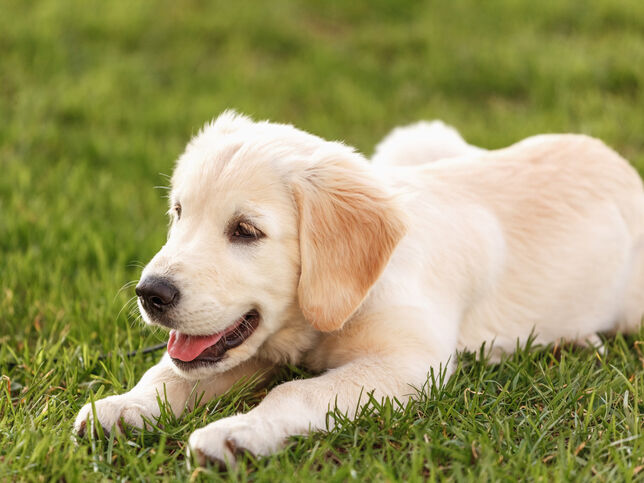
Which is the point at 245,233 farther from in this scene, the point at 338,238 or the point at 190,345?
the point at 190,345

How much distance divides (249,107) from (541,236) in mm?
3695

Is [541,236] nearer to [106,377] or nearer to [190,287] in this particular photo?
[190,287]

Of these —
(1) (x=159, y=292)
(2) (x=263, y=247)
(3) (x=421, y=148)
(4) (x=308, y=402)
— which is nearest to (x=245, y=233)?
(2) (x=263, y=247)

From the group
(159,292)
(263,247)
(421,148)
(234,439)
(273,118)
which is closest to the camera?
(234,439)

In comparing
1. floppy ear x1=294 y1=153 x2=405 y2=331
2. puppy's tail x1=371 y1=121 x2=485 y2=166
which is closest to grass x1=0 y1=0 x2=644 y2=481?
floppy ear x1=294 y1=153 x2=405 y2=331

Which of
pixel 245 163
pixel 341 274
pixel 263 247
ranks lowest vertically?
pixel 341 274

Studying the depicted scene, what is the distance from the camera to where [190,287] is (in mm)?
2578

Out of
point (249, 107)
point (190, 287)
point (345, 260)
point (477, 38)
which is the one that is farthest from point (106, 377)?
point (477, 38)

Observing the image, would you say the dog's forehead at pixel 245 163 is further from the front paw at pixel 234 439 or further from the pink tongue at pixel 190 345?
the front paw at pixel 234 439

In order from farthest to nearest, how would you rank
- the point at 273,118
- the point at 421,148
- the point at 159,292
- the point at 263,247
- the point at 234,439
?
1. the point at 273,118
2. the point at 421,148
3. the point at 263,247
4. the point at 159,292
5. the point at 234,439

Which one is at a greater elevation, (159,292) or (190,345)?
(159,292)

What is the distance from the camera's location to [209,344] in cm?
280

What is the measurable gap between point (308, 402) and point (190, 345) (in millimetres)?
520

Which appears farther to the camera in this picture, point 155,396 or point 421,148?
point 421,148
